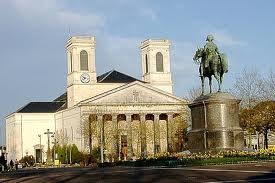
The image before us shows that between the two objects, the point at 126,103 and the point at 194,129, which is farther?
the point at 126,103

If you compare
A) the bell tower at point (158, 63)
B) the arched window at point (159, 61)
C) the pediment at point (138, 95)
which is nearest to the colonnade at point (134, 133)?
the pediment at point (138, 95)

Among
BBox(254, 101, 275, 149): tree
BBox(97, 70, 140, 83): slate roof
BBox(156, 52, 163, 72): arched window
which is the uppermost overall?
BBox(156, 52, 163, 72): arched window

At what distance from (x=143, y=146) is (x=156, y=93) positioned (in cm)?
1336

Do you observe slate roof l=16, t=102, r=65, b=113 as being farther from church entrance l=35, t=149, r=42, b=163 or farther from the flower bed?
the flower bed

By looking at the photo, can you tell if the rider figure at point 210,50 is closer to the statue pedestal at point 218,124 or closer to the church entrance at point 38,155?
the statue pedestal at point 218,124

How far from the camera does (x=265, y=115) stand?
80.2 m

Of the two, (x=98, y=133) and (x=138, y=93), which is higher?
(x=138, y=93)

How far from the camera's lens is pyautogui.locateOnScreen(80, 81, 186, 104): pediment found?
124 meters

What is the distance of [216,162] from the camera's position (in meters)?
34.5

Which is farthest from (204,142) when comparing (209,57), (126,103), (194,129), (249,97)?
(126,103)

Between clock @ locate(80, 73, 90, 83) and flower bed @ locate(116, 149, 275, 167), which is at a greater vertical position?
clock @ locate(80, 73, 90, 83)

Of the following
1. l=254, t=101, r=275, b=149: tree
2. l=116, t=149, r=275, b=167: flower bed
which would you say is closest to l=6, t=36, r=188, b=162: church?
l=254, t=101, r=275, b=149: tree

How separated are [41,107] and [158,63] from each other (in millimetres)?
35991

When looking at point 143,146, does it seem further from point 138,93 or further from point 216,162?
point 216,162
